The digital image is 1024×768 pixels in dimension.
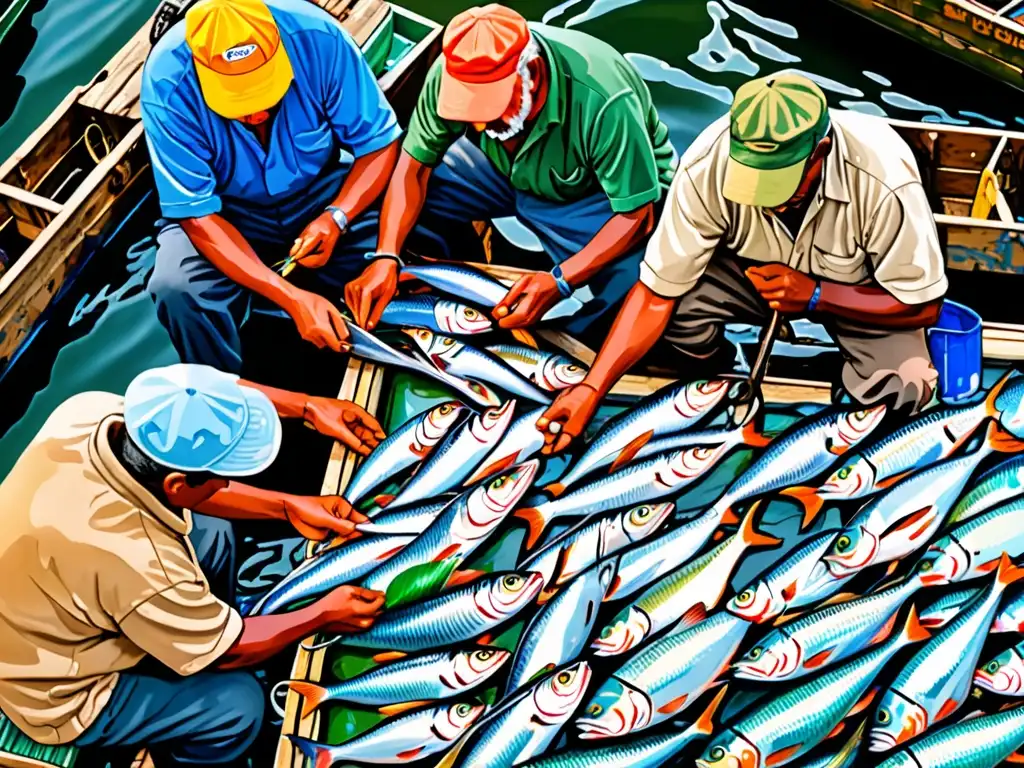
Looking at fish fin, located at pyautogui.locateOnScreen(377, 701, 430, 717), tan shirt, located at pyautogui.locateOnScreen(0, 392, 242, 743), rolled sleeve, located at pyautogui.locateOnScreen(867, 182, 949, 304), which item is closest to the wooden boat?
rolled sleeve, located at pyautogui.locateOnScreen(867, 182, 949, 304)

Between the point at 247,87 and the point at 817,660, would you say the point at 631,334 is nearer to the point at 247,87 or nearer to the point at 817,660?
the point at 817,660

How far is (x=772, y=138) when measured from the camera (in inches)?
177

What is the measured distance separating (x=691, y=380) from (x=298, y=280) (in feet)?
6.18

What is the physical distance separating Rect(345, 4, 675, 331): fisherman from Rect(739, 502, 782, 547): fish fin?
1.15 meters

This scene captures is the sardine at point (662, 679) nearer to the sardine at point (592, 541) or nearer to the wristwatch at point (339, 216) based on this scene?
the sardine at point (592, 541)

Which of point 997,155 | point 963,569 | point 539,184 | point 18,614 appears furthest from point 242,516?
point 997,155

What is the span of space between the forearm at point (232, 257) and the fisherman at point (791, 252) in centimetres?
137

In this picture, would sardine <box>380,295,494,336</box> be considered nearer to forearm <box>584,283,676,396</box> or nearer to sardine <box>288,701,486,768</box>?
forearm <box>584,283,676,396</box>

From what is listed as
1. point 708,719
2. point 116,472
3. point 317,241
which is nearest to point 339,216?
point 317,241

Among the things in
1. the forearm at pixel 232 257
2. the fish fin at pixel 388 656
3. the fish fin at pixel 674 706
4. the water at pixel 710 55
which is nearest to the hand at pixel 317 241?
the forearm at pixel 232 257

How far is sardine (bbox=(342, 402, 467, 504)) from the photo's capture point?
5.26 meters

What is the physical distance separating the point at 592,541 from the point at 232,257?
207cm

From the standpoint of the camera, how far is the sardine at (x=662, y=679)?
15.8 ft

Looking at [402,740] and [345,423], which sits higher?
[345,423]
